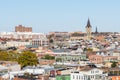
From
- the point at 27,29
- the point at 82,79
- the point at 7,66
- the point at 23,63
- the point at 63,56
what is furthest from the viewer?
the point at 27,29

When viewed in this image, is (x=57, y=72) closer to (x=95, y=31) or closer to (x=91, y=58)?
(x=91, y=58)

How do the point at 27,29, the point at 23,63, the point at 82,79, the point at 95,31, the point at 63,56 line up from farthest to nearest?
the point at 27,29, the point at 95,31, the point at 63,56, the point at 23,63, the point at 82,79

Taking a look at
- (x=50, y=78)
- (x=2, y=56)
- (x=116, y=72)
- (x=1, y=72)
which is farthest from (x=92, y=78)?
(x=2, y=56)

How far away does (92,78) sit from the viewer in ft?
117

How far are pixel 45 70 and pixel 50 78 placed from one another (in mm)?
6031

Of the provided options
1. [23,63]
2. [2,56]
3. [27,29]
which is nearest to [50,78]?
[23,63]

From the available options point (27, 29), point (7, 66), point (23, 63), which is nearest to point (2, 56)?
point (23, 63)

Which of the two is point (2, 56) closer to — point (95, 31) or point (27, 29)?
point (95, 31)

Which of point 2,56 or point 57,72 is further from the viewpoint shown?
point 2,56

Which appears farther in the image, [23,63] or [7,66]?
[23,63]

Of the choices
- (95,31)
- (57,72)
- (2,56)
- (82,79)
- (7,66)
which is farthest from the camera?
(95,31)

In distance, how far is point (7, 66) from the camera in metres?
45.5

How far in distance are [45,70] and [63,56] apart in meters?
28.1

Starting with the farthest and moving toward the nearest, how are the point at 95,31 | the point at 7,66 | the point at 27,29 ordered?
the point at 27,29 → the point at 95,31 → the point at 7,66
